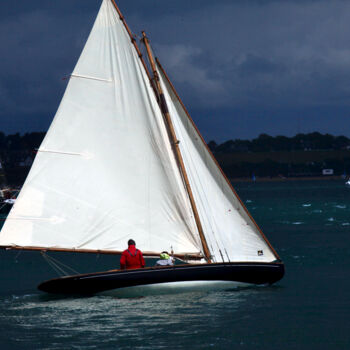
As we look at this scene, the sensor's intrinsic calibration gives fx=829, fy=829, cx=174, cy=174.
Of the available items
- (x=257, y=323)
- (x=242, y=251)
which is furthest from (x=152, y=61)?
(x=257, y=323)

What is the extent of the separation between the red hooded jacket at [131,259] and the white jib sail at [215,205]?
3.22 m

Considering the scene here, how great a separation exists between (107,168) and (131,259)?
3.73 metres

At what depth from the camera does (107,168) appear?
31203 millimetres

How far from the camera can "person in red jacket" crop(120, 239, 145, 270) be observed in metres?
29.6

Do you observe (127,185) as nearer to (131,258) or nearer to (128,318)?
(131,258)

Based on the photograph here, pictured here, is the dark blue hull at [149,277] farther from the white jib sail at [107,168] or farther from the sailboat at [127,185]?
the white jib sail at [107,168]

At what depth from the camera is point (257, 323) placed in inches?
1087

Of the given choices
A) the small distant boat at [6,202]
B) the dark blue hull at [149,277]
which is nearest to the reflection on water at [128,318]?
the dark blue hull at [149,277]

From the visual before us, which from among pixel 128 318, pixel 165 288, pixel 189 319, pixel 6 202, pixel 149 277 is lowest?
pixel 189 319

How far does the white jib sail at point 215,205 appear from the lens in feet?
104

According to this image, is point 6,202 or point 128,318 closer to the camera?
point 128,318

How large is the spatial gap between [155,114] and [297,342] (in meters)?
10.6

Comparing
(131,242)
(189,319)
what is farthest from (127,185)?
(189,319)

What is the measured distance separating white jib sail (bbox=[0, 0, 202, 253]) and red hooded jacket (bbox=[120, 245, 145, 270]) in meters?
1.06
